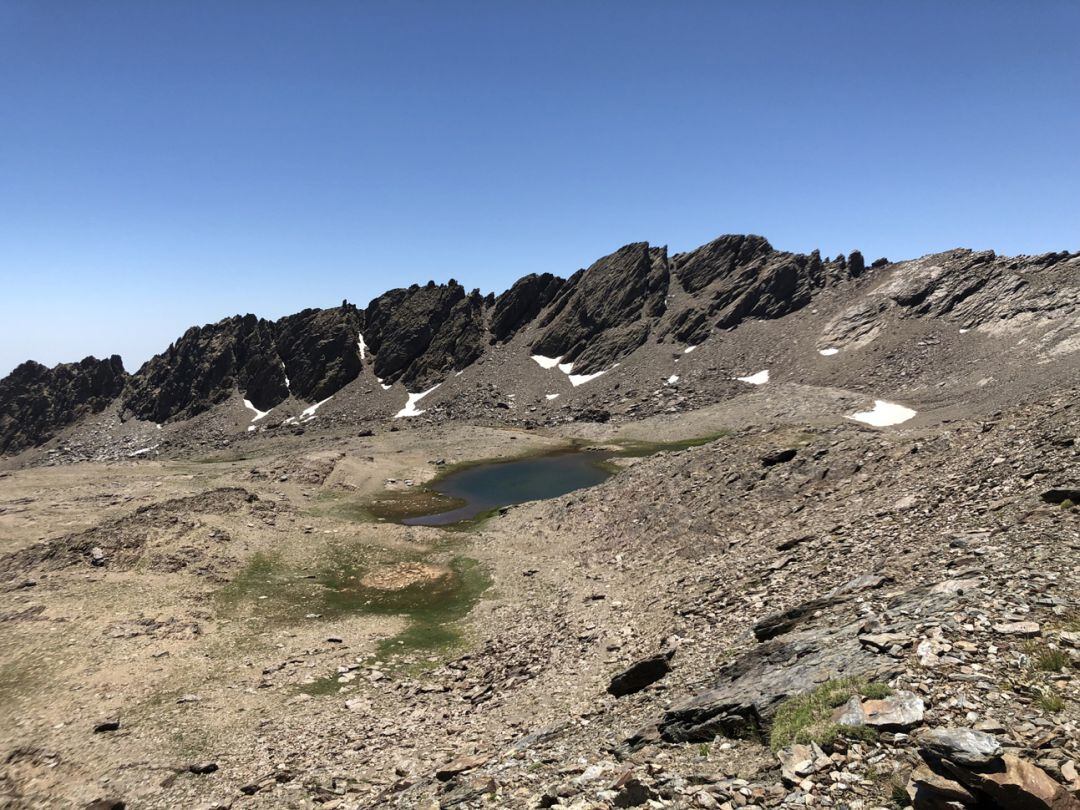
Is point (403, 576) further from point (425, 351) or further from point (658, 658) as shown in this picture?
point (425, 351)

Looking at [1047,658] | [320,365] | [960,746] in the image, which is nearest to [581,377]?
[320,365]

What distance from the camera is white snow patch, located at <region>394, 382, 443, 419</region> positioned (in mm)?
167350

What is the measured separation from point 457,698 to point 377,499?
56795 mm

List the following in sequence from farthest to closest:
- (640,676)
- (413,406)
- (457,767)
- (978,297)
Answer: (413,406), (978,297), (640,676), (457,767)

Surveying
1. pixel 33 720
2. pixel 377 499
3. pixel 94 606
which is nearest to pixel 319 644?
pixel 33 720

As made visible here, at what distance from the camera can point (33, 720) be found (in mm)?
25453

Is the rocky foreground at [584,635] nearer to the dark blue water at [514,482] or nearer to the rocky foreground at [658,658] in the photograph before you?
the rocky foreground at [658,658]

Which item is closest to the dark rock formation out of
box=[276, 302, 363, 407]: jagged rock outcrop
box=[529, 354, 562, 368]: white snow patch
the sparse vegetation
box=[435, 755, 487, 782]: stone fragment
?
box=[435, 755, 487, 782]: stone fragment

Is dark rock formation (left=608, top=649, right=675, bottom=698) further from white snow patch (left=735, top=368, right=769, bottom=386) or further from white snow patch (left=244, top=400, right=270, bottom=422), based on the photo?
white snow patch (left=244, top=400, right=270, bottom=422)

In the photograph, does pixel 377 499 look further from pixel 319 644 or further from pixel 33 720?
pixel 33 720

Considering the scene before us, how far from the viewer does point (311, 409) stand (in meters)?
181

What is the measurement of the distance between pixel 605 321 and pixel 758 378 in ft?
188

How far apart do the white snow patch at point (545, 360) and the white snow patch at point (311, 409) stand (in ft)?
222

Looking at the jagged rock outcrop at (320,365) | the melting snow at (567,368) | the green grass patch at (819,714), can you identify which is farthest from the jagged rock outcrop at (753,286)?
the green grass patch at (819,714)
